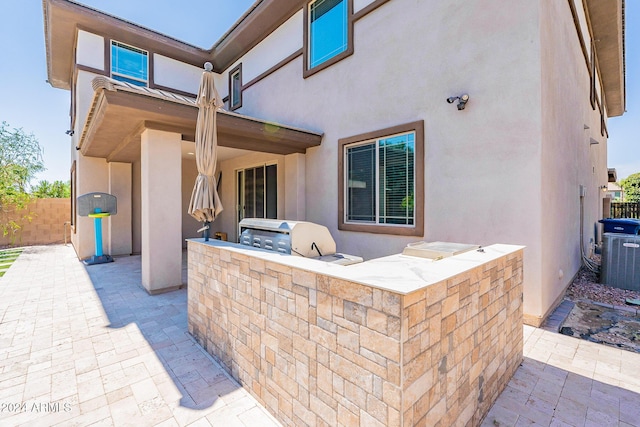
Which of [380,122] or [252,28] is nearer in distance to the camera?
[380,122]

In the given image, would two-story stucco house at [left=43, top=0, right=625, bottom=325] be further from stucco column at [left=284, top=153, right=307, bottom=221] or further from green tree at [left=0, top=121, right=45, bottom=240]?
green tree at [left=0, top=121, right=45, bottom=240]

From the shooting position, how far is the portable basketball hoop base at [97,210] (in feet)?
26.8

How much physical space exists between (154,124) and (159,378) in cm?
435

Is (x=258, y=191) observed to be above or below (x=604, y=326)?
above

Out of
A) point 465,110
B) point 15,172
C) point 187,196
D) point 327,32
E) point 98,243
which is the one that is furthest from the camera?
point 15,172

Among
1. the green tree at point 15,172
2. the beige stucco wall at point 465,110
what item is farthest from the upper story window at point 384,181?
the green tree at point 15,172

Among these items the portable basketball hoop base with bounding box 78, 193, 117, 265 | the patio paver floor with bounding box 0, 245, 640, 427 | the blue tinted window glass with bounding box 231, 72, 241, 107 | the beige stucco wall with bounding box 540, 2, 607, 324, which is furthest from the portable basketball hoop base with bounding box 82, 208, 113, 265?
the beige stucco wall with bounding box 540, 2, 607, 324

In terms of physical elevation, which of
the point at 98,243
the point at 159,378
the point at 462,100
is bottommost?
the point at 159,378

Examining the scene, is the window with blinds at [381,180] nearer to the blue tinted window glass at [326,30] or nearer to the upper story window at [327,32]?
the upper story window at [327,32]

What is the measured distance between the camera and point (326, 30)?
7.05m

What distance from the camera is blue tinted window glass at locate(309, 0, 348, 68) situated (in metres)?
6.64

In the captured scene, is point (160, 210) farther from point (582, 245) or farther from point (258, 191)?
point (582, 245)

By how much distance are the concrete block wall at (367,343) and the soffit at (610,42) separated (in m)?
8.36

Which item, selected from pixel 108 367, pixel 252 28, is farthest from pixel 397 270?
pixel 252 28
